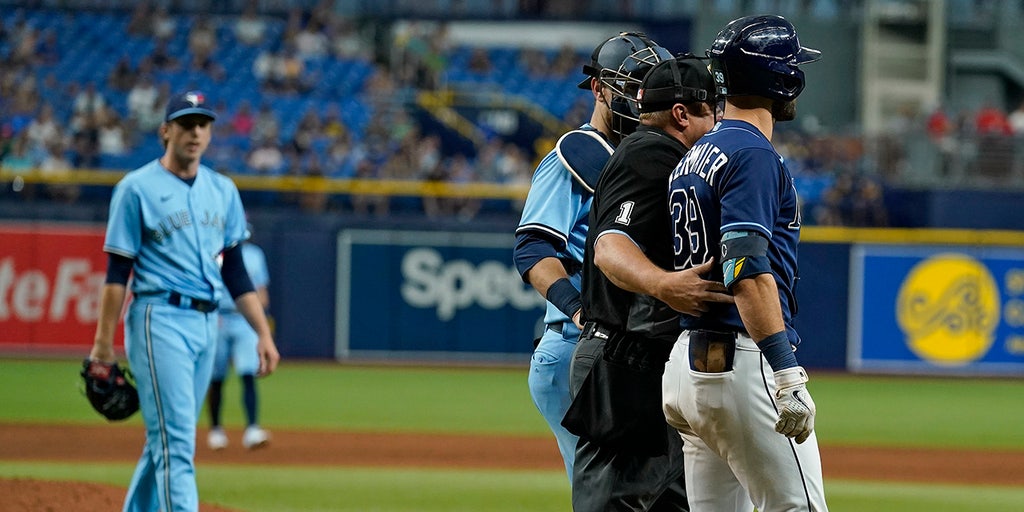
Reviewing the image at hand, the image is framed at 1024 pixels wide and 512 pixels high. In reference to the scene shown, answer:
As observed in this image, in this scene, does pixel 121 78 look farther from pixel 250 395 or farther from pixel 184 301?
pixel 184 301

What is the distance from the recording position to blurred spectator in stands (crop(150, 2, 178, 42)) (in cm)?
2430

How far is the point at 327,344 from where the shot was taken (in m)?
18.1

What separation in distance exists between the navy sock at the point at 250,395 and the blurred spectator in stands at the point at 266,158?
963cm

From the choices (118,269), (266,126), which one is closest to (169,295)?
(118,269)

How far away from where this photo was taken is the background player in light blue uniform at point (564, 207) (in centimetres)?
456

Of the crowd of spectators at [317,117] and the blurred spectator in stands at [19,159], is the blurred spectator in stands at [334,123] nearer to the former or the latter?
the crowd of spectators at [317,117]

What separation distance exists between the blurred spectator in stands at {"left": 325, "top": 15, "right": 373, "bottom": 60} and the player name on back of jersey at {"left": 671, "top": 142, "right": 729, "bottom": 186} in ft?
70.5

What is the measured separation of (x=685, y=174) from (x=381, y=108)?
1873 centimetres

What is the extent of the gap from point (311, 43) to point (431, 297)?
8382 millimetres

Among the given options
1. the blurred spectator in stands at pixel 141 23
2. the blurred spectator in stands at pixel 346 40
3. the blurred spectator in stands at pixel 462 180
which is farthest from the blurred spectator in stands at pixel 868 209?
the blurred spectator in stands at pixel 141 23

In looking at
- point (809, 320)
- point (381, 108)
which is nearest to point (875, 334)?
point (809, 320)

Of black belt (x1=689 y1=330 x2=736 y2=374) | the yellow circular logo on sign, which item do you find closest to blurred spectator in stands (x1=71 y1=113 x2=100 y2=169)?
the yellow circular logo on sign

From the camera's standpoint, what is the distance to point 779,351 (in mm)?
3604

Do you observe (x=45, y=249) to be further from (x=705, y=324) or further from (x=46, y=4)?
(x=705, y=324)
